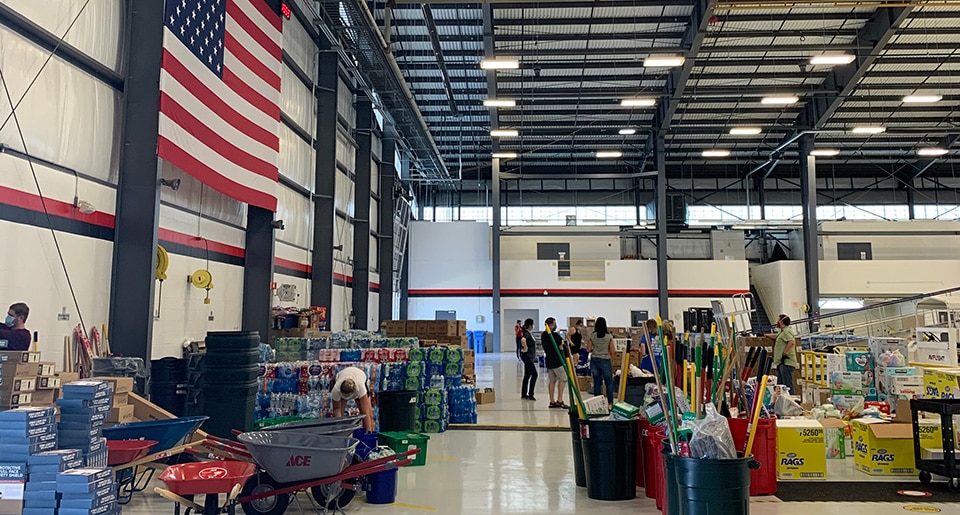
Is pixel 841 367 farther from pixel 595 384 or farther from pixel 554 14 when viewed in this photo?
pixel 554 14

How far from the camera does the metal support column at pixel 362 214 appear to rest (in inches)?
698

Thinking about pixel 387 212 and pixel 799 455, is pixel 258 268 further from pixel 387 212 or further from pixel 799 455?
pixel 387 212

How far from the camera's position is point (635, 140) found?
74.0 ft

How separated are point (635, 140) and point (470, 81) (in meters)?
7.75

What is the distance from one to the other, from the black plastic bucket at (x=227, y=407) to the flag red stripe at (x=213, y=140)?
3.35 m

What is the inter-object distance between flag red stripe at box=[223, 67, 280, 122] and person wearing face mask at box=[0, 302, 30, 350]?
4430mm

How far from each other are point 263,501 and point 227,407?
7.51ft

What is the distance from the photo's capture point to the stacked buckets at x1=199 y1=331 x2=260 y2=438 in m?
6.14

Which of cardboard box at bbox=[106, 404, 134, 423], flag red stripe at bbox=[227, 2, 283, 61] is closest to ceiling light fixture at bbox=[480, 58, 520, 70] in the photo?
flag red stripe at bbox=[227, 2, 283, 61]

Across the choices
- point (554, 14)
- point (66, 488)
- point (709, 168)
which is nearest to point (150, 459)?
point (66, 488)

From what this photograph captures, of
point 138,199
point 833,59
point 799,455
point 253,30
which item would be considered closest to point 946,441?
point 799,455

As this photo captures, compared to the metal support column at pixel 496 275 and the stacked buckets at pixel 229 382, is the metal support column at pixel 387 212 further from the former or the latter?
the stacked buckets at pixel 229 382

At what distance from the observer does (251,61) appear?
9.55 meters

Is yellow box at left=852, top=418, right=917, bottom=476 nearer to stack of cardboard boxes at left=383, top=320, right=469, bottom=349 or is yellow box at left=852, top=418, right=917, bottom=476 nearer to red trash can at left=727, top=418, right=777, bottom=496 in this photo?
red trash can at left=727, top=418, right=777, bottom=496
